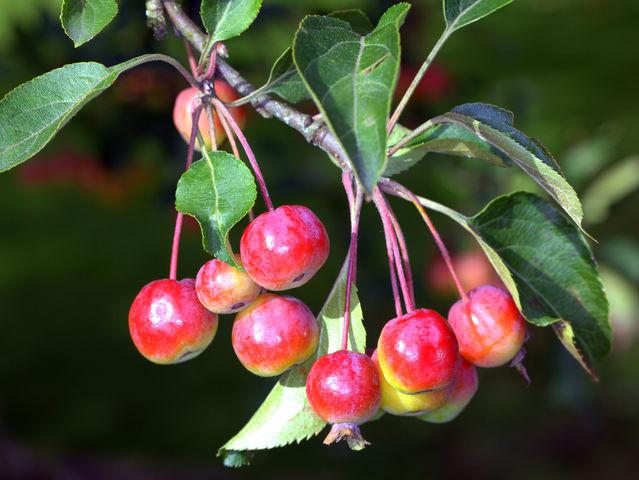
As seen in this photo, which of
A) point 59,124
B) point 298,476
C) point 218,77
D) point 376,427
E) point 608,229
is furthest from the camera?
point 376,427

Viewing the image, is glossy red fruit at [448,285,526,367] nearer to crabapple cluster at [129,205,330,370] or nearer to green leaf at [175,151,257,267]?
crabapple cluster at [129,205,330,370]

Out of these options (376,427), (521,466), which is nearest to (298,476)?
(376,427)

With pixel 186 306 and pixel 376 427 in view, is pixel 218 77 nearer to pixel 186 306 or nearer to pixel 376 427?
pixel 186 306

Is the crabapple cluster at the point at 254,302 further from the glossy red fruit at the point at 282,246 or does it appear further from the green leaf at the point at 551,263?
the green leaf at the point at 551,263

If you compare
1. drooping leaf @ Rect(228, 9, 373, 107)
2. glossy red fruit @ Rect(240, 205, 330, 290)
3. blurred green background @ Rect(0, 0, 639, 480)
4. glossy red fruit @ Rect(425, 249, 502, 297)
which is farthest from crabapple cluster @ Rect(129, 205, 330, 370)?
glossy red fruit @ Rect(425, 249, 502, 297)

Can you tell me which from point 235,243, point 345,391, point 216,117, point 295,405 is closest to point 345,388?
point 345,391

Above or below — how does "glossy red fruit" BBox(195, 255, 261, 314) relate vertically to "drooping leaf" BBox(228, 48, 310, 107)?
below

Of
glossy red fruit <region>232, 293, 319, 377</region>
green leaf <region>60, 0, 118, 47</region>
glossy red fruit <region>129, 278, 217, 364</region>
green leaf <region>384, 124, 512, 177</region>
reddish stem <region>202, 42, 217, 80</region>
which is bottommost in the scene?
glossy red fruit <region>232, 293, 319, 377</region>

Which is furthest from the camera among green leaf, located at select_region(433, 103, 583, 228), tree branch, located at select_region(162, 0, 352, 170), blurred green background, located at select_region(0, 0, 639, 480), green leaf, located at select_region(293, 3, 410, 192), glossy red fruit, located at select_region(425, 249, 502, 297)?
glossy red fruit, located at select_region(425, 249, 502, 297)
